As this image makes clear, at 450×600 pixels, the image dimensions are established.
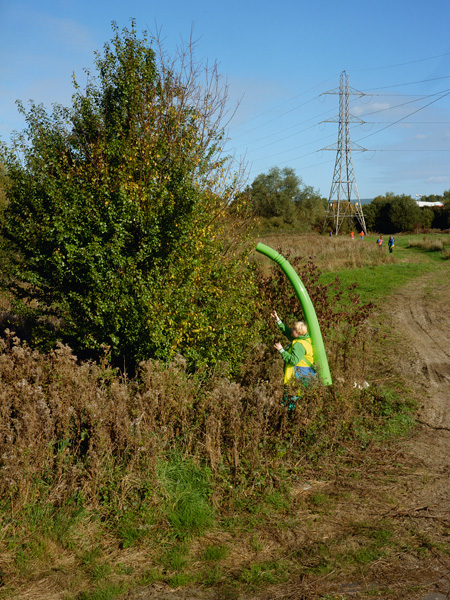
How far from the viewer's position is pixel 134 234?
730 centimetres

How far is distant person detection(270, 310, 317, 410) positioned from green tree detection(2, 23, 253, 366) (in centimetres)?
86

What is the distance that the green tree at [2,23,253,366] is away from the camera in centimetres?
670

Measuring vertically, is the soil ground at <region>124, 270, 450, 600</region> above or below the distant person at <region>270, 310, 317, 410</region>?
below

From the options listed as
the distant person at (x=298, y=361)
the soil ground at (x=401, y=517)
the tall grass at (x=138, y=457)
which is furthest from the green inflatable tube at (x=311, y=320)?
the soil ground at (x=401, y=517)

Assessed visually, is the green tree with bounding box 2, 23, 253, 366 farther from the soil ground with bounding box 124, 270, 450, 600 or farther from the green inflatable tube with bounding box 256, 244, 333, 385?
the soil ground with bounding box 124, 270, 450, 600

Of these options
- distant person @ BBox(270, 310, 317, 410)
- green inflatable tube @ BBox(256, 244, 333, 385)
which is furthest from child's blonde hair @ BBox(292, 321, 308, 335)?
green inflatable tube @ BBox(256, 244, 333, 385)

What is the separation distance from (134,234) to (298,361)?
9.81ft

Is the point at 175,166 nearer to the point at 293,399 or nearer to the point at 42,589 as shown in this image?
the point at 293,399

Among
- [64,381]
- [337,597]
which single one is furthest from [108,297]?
[337,597]

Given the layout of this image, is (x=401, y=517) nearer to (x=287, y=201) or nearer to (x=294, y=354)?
(x=294, y=354)

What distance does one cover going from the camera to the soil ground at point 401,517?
3.76 m

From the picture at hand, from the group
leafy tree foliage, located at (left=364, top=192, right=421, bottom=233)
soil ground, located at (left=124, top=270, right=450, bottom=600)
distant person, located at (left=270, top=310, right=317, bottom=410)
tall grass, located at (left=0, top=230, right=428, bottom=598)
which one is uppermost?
leafy tree foliage, located at (left=364, top=192, right=421, bottom=233)

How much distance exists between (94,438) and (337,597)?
2488 millimetres

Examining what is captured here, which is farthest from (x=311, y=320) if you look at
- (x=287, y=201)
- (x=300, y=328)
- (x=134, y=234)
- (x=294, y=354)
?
(x=287, y=201)
